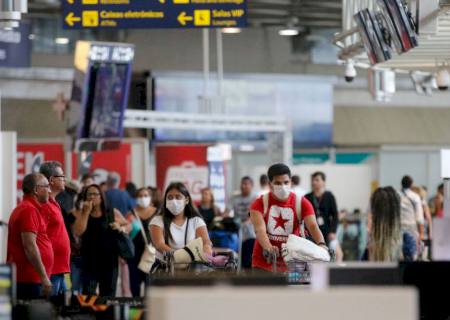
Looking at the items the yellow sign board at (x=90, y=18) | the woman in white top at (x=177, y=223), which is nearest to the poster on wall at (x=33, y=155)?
the yellow sign board at (x=90, y=18)

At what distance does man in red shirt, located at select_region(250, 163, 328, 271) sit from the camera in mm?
11297

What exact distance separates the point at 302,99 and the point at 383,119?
287cm

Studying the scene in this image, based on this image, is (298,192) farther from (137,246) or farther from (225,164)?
(225,164)

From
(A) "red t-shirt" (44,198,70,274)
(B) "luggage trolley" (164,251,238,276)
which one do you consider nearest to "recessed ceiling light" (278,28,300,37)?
(A) "red t-shirt" (44,198,70,274)

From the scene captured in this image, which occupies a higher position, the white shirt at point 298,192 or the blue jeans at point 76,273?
the white shirt at point 298,192

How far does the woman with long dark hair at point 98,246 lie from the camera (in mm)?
13930

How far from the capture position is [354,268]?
541cm

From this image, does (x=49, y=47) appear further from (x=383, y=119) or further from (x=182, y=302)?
(x=182, y=302)

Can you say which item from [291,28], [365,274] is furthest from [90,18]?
[291,28]

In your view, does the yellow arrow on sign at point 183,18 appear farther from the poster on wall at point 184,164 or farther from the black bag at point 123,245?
the poster on wall at point 184,164

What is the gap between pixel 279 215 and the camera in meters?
11.4

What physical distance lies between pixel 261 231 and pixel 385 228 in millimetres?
1858

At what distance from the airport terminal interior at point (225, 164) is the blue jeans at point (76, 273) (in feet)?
0.08

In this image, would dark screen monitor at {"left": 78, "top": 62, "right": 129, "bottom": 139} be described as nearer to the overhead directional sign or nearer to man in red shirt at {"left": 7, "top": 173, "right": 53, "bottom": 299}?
the overhead directional sign
